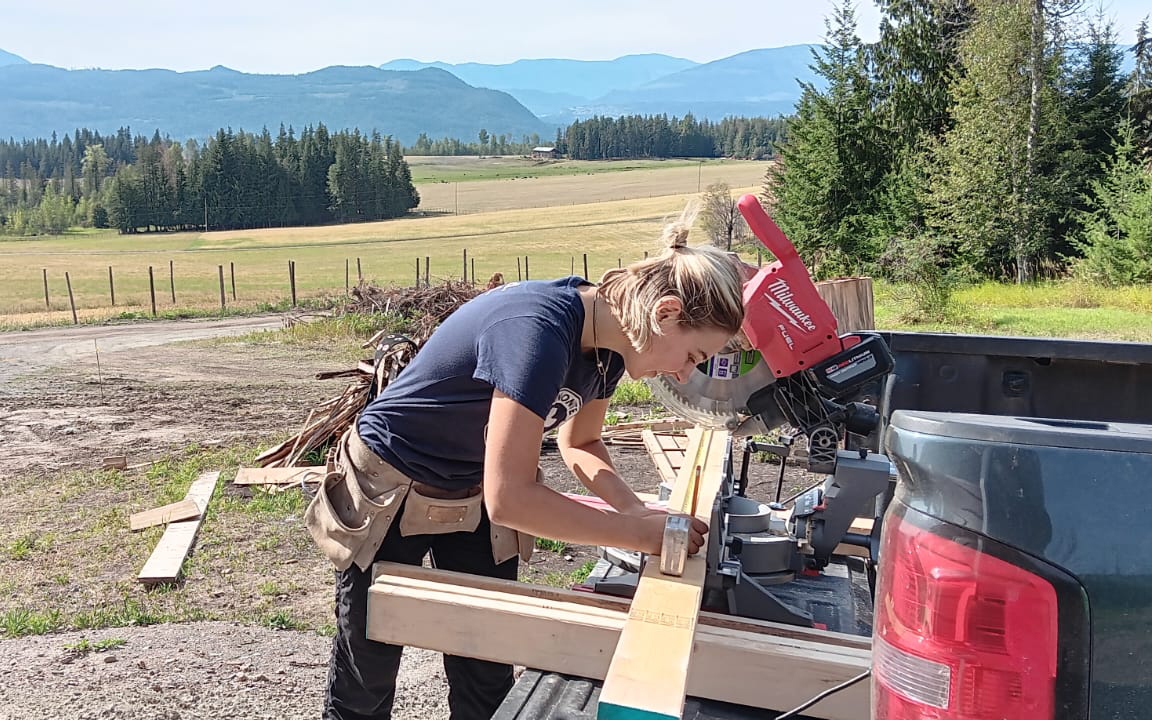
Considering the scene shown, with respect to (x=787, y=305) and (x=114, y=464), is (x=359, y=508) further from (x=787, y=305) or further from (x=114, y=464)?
(x=114, y=464)

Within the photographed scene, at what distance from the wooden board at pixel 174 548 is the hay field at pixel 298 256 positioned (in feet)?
70.4

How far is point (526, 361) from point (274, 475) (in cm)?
590

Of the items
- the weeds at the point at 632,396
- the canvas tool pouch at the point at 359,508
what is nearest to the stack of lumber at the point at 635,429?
the weeds at the point at 632,396

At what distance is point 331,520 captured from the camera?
236cm

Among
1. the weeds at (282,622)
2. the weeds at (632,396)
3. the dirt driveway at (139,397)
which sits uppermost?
the weeds at (282,622)

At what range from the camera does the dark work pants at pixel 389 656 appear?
2.41 metres

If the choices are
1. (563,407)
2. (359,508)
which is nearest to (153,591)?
(359,508)

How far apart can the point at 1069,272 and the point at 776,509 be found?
78.3 ft

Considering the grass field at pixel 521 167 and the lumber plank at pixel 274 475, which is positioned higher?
the grass field at pixel 521 167

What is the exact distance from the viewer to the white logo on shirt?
2.28 metres

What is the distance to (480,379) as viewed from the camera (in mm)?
2041

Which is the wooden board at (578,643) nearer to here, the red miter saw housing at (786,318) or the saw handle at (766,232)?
the red miter saw housing at (786,318)

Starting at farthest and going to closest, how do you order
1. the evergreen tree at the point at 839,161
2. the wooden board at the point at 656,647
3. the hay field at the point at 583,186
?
1. the hay field at the point at 583,186
2. the evergreen tree at the point at 839,161
3. the wooden board at the point at 656,647

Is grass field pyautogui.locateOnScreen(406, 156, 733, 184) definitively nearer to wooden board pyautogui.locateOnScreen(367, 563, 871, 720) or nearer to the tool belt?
the tool belt
